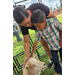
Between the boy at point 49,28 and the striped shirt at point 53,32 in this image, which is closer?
the boy at point 49,28

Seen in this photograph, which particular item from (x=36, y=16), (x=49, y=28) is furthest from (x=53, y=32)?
(x=36, y=16)

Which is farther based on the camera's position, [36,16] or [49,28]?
[49,28]

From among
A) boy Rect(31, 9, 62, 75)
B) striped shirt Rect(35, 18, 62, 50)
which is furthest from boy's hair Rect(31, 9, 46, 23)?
striped shirt Rect(35, 18, 62, 50)

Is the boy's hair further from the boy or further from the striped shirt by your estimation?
the striped shirt

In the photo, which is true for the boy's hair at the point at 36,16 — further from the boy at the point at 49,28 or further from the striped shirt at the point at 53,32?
the striped shirt at the point at 53,32

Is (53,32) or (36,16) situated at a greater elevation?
(36,16)

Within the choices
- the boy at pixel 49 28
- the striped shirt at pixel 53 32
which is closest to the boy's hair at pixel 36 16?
the boy at pixel 49 28

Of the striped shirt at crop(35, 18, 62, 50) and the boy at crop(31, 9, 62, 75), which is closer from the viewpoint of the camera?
the boy at crop(31, 9, 62, 75)

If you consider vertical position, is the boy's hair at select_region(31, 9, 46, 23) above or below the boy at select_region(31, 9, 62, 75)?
above

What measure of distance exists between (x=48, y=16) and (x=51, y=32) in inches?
10.0

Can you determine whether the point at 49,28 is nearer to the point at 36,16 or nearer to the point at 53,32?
the point at 53,32

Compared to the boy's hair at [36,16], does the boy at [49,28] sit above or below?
below
